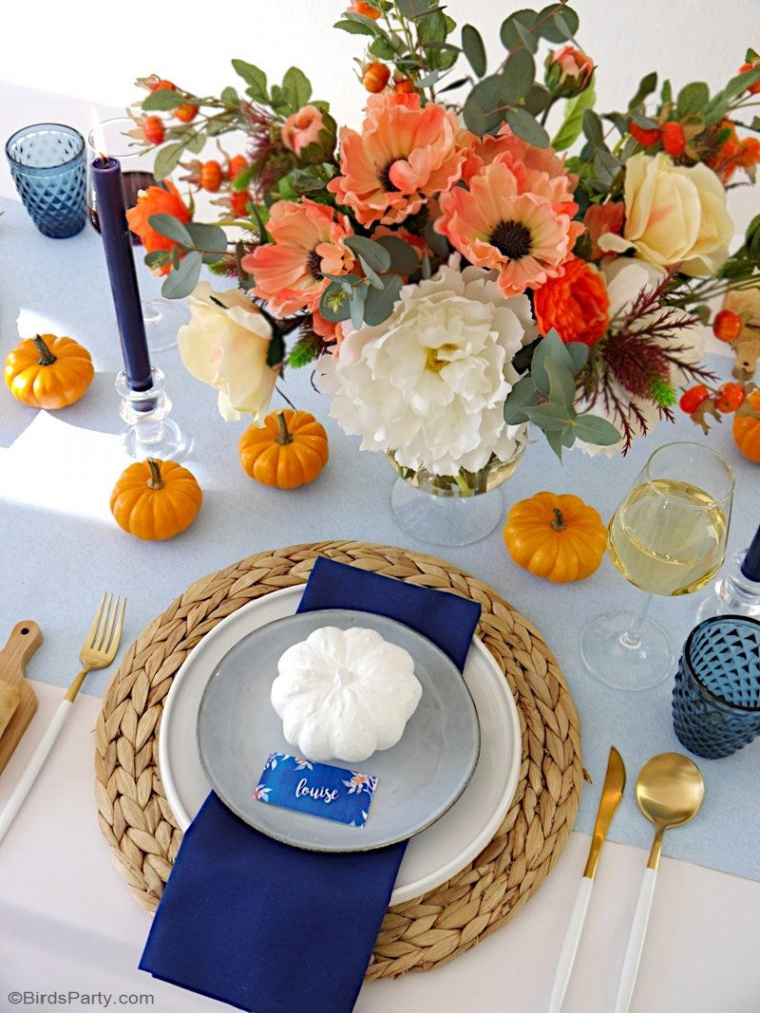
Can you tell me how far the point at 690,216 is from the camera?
2.49 feet

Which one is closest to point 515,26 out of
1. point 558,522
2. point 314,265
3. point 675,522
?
point 314,265

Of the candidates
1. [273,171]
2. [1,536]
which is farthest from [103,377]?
[273,171]

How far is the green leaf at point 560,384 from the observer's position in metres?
0.75

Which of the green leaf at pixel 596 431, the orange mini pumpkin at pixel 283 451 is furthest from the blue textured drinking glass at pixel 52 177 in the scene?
→ the green leaf at pixel 596 431

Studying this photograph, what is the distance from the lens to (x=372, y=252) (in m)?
0.76

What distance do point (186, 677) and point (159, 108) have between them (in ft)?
1.73

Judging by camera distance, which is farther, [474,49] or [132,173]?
[132,173]

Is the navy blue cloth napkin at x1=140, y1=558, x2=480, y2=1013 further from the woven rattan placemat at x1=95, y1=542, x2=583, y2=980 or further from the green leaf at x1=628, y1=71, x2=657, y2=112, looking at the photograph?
the green leaf at x1=628, y1=71, x2=657, y2=112

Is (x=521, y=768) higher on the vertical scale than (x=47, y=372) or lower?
lower

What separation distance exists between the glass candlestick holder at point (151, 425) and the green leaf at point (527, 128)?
0.61 m

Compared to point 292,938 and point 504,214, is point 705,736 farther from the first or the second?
point 504,214

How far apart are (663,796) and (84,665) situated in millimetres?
604

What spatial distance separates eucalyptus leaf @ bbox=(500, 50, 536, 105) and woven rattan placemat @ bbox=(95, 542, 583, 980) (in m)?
0.52

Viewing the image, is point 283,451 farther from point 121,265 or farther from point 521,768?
point 521,768
